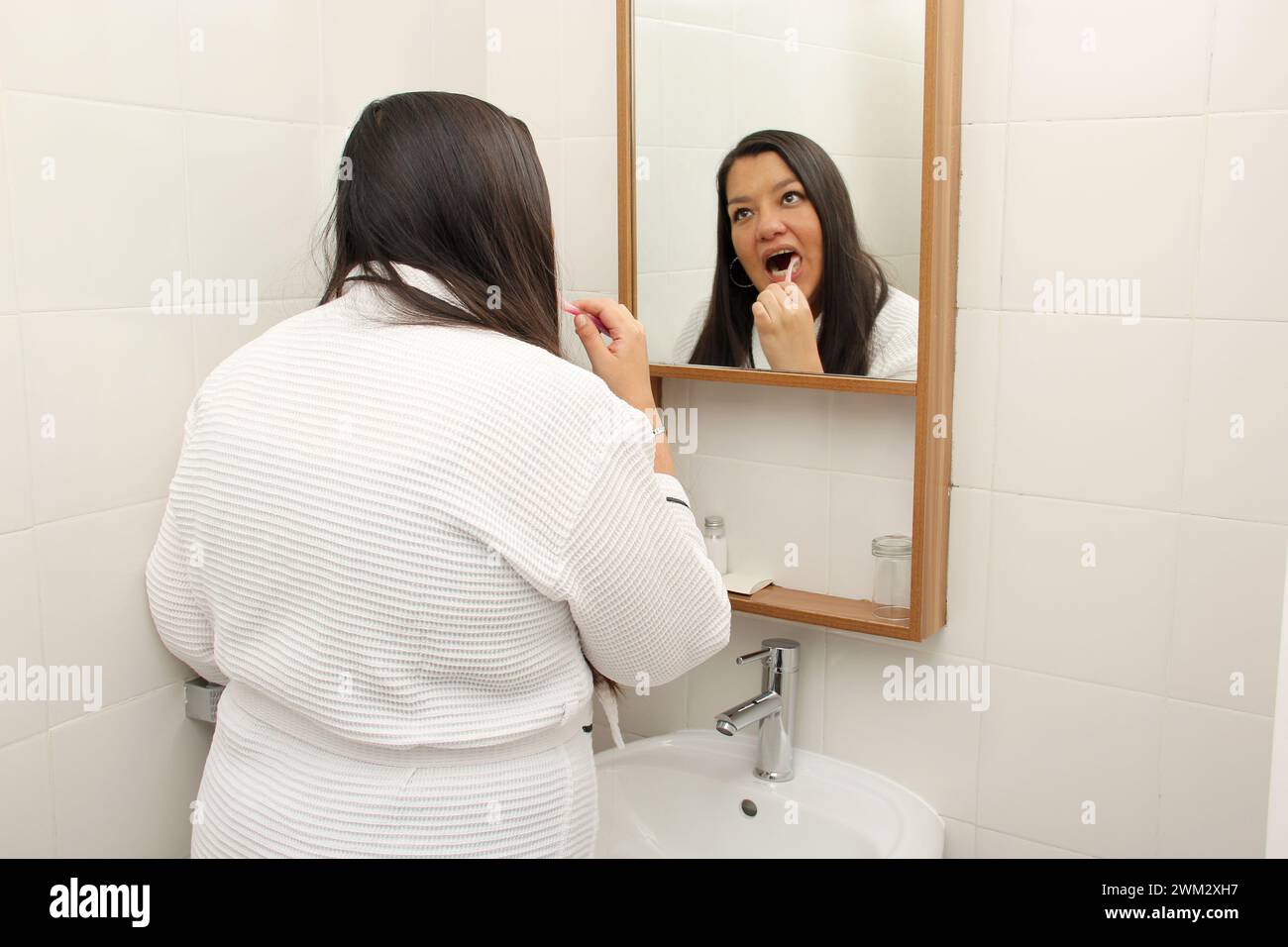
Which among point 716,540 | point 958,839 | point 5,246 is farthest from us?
point 716,540

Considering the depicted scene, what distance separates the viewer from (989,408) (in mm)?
1262

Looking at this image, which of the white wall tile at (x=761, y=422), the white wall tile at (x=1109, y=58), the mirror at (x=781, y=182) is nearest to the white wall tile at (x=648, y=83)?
the mirror at (x=781, y=182)

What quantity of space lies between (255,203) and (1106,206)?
91cm

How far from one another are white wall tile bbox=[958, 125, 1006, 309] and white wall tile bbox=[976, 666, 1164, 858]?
423mm

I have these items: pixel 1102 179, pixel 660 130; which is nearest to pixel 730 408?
pixel 660 130

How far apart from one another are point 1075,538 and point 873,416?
0.85 feet

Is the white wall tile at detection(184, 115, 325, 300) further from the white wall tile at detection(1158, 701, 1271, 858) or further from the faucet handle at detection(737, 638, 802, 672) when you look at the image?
the white wall tile at detection(1158, 701, 1271, 858)

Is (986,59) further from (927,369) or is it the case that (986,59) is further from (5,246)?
(5,246)

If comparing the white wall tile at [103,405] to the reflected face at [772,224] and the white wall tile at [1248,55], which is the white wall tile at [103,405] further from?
the white wall tile at [1248,55]

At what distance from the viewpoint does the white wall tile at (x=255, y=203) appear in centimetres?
123

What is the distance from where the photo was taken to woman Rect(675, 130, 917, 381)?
1.27 meters

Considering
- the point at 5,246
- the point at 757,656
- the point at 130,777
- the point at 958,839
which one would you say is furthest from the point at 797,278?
the point at 130,777

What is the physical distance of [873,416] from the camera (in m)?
1.34
